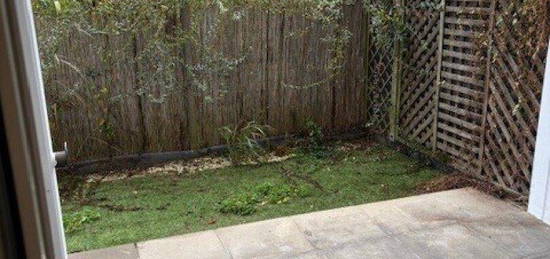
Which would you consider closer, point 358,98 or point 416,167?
point 416,167

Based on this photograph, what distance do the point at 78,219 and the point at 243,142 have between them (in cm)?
193

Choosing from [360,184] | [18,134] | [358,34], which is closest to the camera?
[18,134]

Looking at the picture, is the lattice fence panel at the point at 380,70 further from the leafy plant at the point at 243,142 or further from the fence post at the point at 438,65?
the leafy plant at the point at 243,142

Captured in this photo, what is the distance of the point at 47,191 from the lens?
2.31 feet

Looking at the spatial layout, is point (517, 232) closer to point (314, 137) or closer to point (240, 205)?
point (240, 205)

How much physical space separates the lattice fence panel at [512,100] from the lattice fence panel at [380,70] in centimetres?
136

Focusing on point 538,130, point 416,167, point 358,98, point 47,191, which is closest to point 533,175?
point 538,130

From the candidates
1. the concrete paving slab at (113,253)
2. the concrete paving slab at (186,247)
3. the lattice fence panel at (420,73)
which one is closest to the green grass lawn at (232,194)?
the concrete paving slab at (113,253)

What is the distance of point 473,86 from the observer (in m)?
4.02

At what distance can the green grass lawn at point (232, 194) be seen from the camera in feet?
11.1

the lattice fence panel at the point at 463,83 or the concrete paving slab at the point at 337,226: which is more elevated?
the lattice fence panel at the point at 463,83

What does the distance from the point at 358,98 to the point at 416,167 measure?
49.9 inches

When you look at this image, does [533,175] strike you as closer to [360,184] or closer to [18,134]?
[360,184]

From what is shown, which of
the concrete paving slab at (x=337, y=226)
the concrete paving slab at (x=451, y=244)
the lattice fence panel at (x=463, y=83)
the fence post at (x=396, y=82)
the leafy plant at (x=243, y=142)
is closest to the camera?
the concrete paving slab at (x=451, y=244)
